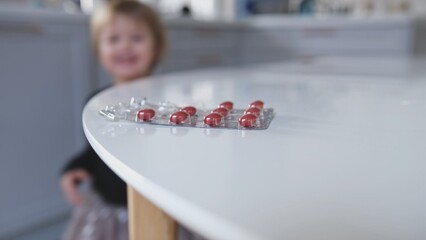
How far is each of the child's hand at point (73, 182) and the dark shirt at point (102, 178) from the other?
19mm

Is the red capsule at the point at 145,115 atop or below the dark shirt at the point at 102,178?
atop

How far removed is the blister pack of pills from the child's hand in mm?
520

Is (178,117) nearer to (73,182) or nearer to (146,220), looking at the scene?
(146,220)

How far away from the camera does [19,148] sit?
1.49m

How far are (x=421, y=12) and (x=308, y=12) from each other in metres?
0.82

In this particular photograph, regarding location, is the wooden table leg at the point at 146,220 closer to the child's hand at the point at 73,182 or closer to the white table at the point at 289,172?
the white table at the point at 289,172

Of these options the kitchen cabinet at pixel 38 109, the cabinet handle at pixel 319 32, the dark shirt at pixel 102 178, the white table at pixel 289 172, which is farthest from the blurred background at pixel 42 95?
the white table at pixel 289 172

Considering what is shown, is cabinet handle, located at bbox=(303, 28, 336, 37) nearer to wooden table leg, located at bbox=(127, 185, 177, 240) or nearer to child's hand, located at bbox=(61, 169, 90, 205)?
child's hand, located at bbox=(61, 169, 90, 205)

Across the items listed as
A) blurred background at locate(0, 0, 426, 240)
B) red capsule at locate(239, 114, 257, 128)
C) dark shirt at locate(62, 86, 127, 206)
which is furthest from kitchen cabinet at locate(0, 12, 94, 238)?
red capsule at locate(239, 114, 257, 128)

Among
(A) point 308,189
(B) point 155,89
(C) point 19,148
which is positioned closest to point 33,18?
(C) point 19,148

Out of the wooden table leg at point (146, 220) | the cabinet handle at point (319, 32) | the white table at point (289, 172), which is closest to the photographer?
the white table at point (289, 172)

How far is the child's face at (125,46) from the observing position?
0.98 metres

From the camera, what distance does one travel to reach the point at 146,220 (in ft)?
1.18

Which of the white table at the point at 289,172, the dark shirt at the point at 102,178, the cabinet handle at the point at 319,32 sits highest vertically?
the cabinet handle at the point at 319,32
